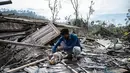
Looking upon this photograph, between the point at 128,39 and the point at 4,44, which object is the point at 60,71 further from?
the point at 128,39

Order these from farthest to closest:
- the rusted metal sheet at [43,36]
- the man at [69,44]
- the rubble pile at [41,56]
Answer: the rusted metal sheet at [43,36] < the man at [69,44] < the rubble pile at [41,56]

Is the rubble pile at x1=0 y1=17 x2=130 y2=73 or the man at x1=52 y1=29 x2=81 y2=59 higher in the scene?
the man at x1=52 y1=29 x2=81 y2=59

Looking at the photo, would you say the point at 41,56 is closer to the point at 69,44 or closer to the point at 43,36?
the point at 69,44

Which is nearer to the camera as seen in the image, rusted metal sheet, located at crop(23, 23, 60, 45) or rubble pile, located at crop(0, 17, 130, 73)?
rubble pile, located at crop(0, 17, 130, 73)

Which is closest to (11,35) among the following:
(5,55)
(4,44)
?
(4,44)

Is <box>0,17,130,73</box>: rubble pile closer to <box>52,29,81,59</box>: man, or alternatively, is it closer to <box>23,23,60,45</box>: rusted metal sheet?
<box>23,23,60,45</box>: rusted metal sheet

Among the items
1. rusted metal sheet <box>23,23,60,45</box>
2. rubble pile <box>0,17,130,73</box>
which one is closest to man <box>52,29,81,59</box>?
rubble pile <box>0,17,130,73</box>

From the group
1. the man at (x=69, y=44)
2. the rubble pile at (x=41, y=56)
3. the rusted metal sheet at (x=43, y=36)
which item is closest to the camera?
the rubble pile at (x=41, y=56)

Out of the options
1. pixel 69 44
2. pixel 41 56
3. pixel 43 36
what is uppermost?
pixel 69 44

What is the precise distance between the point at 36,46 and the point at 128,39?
779 centimetres

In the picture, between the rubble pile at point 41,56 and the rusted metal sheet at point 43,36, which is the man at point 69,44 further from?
the rusted metal sheet at point 43,36

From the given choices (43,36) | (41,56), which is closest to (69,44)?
(41,56)

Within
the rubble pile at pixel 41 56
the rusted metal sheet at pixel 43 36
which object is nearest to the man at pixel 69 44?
the rubble pile at pixel 41 56

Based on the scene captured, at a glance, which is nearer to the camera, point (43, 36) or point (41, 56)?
point (41, 56)
